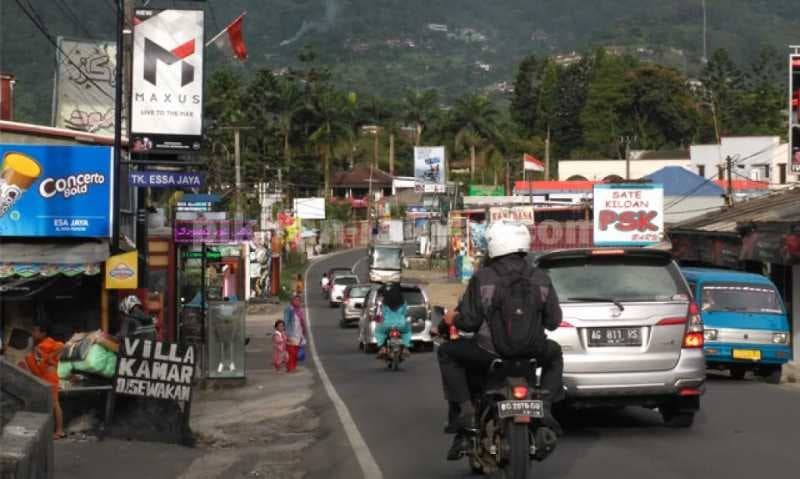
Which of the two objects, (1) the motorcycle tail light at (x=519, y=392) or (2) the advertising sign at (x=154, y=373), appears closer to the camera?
(1) the motorcycle tail light at (x=519, y=392)

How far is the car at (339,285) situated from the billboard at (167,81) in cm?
3692

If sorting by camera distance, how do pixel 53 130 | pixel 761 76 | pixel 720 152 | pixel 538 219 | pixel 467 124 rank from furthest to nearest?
1. pixel 761 76
2. pixel 467 124
3. pixel 720 152
4. pixel 538 219
5. pixel 53 130

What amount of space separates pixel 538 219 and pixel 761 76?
259 ft

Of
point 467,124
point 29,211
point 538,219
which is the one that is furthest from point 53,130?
point 467,124

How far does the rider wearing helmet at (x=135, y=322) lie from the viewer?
701 inches

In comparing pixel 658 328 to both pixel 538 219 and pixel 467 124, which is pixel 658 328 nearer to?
pixel 538 219

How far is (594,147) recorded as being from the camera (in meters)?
141

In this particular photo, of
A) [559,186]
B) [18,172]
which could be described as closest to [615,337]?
[18,172]

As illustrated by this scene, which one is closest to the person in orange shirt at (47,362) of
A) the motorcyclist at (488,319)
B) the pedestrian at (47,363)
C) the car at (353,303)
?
the pedestrian at (47,363)

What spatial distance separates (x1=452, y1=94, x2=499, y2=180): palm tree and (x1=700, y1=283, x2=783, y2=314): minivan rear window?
10557 centimetres

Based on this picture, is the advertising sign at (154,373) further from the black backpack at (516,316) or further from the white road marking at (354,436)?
the black backpack at (516,316)

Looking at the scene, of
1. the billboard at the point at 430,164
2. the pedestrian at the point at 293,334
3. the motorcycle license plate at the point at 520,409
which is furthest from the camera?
the billboard at the point at 430,164

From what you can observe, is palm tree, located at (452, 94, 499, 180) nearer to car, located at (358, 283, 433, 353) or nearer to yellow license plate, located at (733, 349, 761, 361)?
car, located at (358, 283, 433, 353)

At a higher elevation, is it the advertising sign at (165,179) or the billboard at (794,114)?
the billboard at (794,114)
